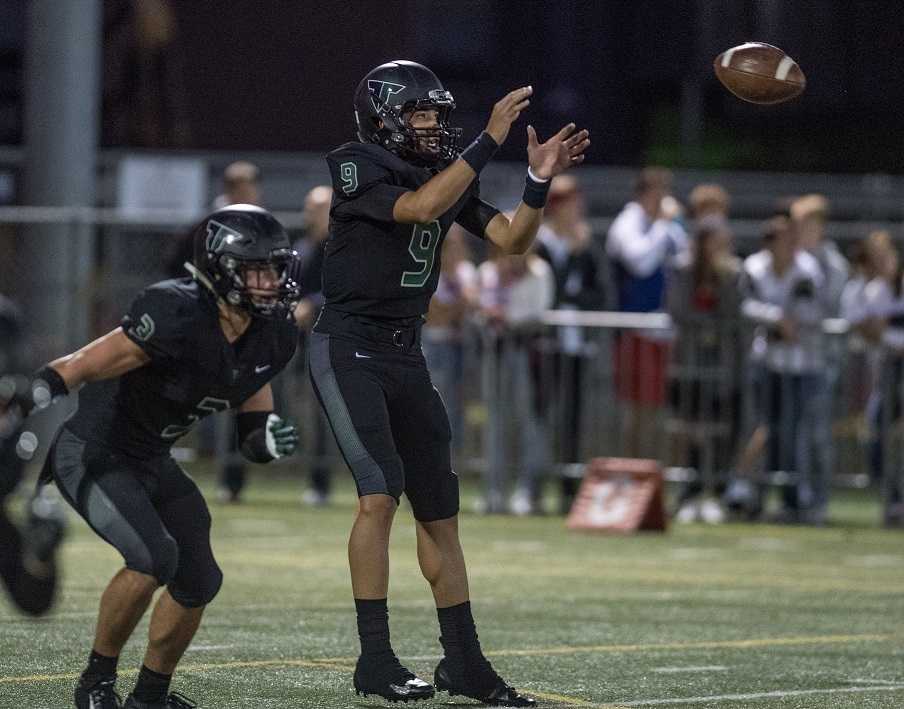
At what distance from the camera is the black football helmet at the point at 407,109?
676 cm

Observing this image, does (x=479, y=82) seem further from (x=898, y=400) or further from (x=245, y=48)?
(x=898, y=400)

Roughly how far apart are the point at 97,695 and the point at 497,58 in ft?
58.2

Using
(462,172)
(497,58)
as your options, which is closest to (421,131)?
(462,172)

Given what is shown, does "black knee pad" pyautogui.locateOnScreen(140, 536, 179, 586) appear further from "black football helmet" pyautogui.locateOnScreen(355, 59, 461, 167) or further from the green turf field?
"black football helmet" pyautogui.locateOnScreen(355, 59, 461, 167)

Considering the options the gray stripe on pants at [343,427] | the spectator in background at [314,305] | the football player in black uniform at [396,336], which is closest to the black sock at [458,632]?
the football player in black uniform at [396,336]

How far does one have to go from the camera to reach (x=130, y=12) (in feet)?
71.2

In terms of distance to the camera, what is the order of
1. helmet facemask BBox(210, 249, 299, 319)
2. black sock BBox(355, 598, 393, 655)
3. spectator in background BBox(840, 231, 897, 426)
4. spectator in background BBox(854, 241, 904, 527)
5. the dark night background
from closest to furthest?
helmet facemask BBox(210, 249, 299, 319)
black sock BBox(355, 598, 393, 655)
spectator in background BBox(854, 241, 904, 527)
spectator in background BBox(840, 231, 897, 426)
the dark night background

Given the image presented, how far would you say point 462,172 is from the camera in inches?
256

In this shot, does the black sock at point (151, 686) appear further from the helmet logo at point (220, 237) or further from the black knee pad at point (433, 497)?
the helmet logo at point (220, 237)

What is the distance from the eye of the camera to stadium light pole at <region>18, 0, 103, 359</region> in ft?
51.8

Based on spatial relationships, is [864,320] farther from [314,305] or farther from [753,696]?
[753,696]

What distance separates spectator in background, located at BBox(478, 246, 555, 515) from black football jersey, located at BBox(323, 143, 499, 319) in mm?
6898

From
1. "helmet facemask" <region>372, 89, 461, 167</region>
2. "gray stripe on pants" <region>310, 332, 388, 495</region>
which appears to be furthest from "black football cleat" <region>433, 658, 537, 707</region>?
"helmet facemask" <region>372, 89, 461, 167</region>

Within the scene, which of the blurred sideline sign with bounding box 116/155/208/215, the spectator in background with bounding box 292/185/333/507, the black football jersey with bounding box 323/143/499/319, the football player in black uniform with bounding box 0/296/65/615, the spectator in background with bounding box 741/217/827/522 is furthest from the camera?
the blurred sideline sign with bounding box 116/155/208/215
